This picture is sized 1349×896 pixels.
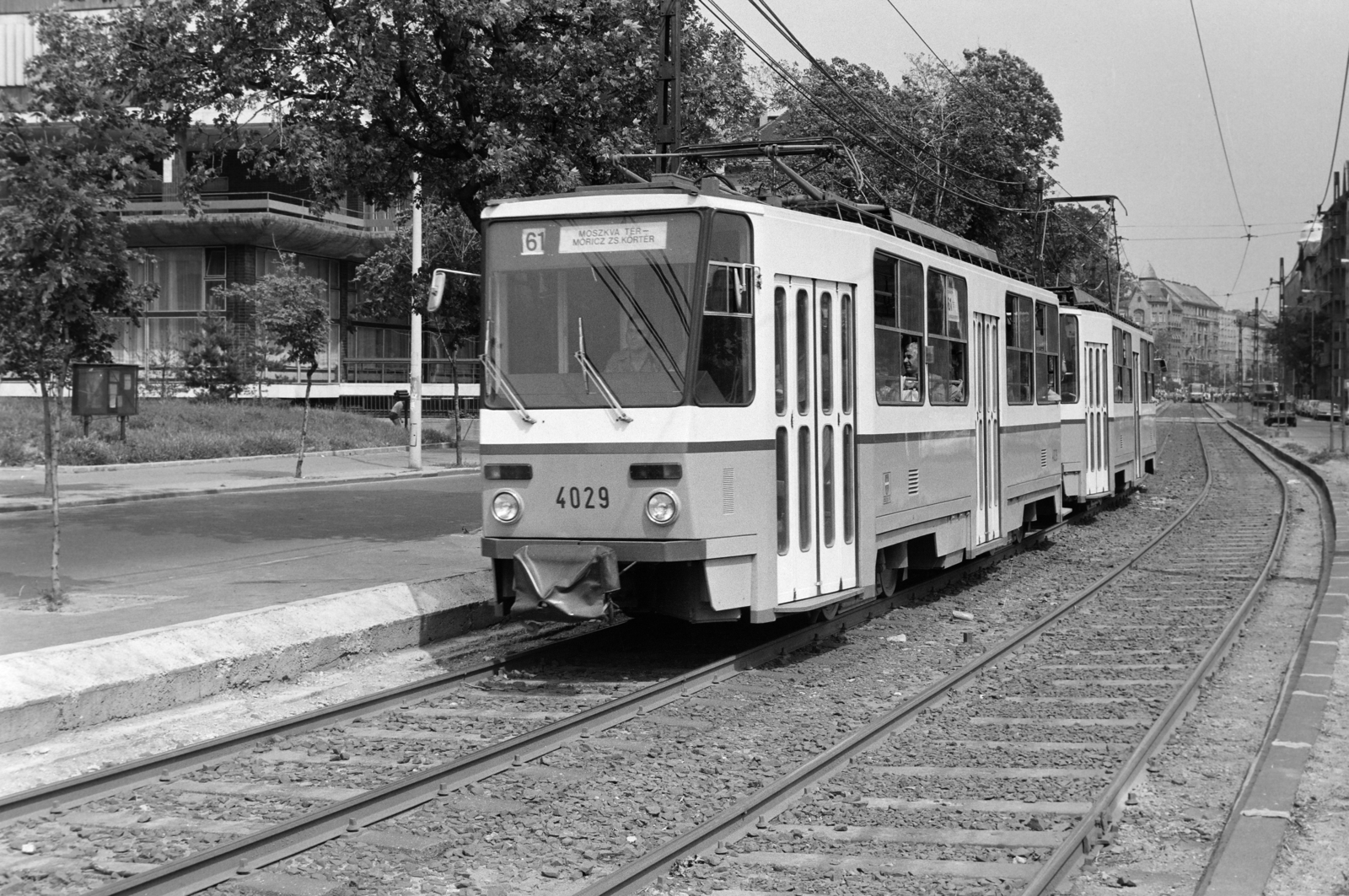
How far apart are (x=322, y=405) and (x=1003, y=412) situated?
45.0m

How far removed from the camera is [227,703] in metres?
9.30

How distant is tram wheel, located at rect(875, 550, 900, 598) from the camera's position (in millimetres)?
12258

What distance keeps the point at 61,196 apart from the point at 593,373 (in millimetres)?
5927

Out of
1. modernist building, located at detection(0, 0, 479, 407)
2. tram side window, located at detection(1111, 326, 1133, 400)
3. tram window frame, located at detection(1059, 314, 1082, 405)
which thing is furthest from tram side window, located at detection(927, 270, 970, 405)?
modernist building, located at detection(0, 0, 479, 407)

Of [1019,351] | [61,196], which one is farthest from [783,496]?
[1019,351]

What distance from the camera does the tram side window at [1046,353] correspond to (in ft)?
58.3

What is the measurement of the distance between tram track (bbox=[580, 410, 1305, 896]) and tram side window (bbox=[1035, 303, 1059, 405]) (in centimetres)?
605

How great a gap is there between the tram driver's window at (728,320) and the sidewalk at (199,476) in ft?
57.7

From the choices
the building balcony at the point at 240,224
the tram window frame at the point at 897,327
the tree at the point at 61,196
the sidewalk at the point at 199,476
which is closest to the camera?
the tram window frame at the point at 897,327

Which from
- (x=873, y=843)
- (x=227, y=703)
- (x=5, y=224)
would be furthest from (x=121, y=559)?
(x=873, y=843)

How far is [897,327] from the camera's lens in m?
11.9

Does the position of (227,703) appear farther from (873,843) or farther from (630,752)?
(873,843)

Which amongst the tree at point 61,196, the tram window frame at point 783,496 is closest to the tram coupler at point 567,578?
the tram window frame at point 783,496

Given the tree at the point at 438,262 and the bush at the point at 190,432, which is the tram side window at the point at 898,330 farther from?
the bush at the point at 190,432
